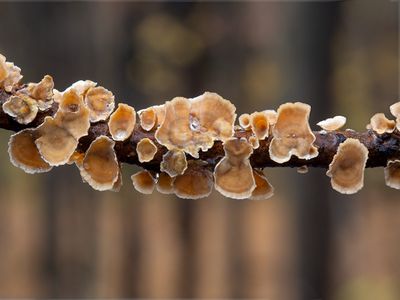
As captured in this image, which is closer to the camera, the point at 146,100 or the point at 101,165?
the point at 101,165

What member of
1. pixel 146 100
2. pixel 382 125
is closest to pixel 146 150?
pixel 382 125

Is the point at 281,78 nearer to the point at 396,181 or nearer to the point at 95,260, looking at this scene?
the point at 95,260

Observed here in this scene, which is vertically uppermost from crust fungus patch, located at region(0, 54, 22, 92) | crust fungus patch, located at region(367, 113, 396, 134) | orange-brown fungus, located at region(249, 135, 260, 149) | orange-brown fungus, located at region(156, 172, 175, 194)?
crust fungus patch, located at region(0, 54, 22, 92)

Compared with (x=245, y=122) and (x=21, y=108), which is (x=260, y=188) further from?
(x=21, y=108)

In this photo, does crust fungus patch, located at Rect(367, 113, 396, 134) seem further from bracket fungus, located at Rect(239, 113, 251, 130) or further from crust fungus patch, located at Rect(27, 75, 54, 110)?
crust fungus patch, located at Rect(27, 75, 54, 110)

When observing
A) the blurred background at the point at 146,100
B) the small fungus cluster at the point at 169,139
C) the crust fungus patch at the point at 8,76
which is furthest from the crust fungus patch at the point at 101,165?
the blurred background at the point at 146,100

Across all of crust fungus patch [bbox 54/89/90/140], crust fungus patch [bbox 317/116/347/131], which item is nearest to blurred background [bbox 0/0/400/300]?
crust fungus patch [bbox 317/116/347/131]
